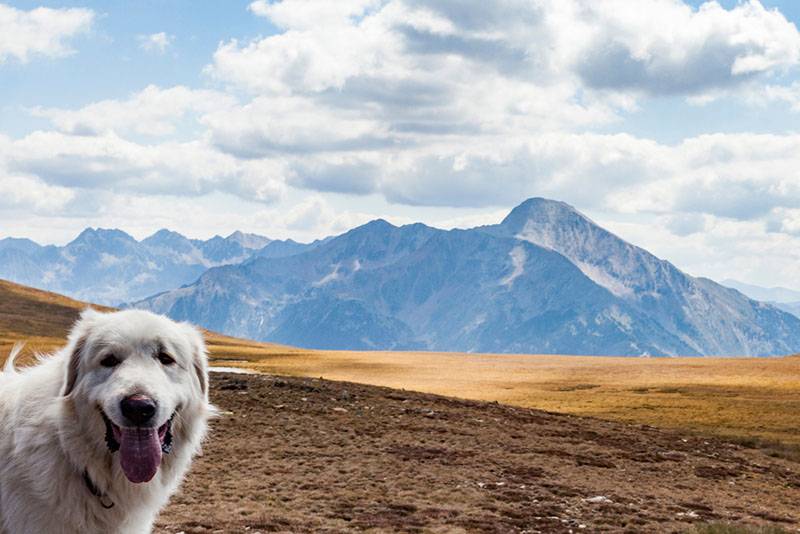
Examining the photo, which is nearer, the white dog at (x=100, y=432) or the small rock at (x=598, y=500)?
the white dog at (x=100, y=432)

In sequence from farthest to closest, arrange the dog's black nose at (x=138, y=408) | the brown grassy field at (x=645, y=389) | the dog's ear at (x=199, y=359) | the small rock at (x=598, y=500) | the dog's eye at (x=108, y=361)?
the brown grassy field at (x=645, y=389)
the small rock at (x=598, y=500)
the dog's ear at (x=199, y=359)
the dog's eye at (x=108, y=361)
the dog's black nose at (x=138, y=408)

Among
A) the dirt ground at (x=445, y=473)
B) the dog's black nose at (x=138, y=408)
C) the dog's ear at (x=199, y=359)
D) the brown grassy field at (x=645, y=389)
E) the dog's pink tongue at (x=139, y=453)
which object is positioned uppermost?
the dog's ear at (x=199, y=359)

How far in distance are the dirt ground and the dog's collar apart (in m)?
6.95

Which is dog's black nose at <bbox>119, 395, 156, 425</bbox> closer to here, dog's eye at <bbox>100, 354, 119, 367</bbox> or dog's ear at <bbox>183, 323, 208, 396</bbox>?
dog's eye at <bbox>100, 354, 119, 367</bbox>

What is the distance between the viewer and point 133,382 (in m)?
5.48

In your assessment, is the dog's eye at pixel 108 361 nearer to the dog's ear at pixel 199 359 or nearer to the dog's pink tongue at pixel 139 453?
the dog's pink tongue at pixel 139 453

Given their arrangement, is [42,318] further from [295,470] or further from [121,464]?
[121,464]

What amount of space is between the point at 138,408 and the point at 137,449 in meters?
0.43

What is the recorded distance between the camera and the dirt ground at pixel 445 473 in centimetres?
1462

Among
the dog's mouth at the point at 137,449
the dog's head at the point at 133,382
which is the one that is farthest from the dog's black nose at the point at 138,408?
the dog's mouth at the point at 137,449

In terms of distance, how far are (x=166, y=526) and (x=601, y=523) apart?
363 inches

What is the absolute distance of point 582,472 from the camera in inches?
853

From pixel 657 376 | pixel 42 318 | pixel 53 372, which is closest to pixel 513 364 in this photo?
pixel 657 376

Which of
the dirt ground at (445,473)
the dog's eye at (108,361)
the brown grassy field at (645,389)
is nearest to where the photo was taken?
the dog's eye at (108,361)
